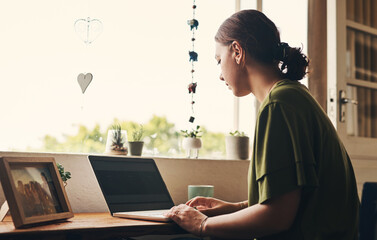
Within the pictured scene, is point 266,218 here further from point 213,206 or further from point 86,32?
point 86,32

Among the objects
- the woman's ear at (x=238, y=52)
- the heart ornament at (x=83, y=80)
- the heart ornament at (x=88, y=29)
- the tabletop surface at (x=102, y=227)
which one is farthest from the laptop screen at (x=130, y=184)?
the heart ornament at (x=88, y=29)

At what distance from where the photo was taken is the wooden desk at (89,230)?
111cm

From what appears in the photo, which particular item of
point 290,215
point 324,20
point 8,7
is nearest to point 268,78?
point 290,215

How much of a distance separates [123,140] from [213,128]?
0.69 metres

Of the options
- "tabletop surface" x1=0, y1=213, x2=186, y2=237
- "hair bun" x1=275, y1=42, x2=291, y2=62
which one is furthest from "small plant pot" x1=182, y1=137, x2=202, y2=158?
"hair bun" x1=275, y1=42, x2=291, y2=62

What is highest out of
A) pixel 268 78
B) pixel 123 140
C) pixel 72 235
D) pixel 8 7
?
pixel 8 7

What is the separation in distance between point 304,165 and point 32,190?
814 millimetres

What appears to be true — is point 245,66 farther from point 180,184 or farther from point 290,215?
point 180,184

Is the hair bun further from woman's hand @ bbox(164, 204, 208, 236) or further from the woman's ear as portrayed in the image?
woman's hand @ bbox(164, 204, 208, 236)

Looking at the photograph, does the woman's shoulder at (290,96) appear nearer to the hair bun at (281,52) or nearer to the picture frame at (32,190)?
the hair bun at (281,52)

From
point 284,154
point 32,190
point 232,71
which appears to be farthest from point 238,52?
point 32,190

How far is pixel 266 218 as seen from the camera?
1.15 metres

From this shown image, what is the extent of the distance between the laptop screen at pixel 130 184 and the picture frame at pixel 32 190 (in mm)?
211

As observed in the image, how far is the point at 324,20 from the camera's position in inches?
108
